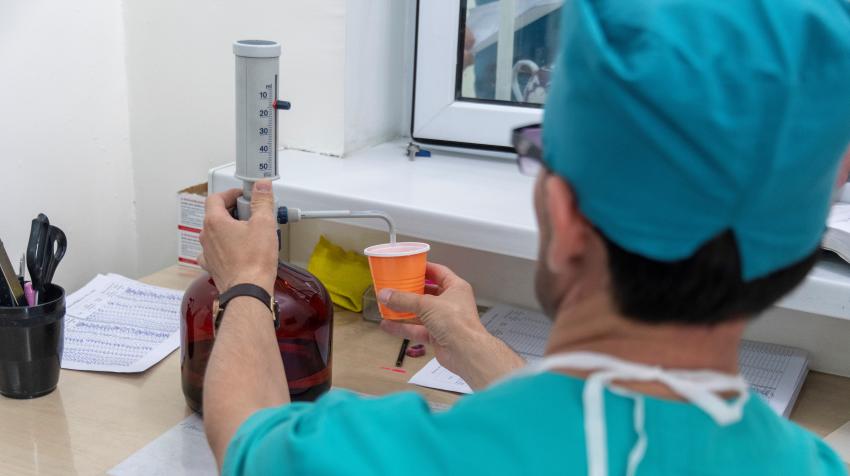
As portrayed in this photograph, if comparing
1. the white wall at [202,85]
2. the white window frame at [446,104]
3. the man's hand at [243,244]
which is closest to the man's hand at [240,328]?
the man's hand at [243,244]

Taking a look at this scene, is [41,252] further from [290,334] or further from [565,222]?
[565,222]

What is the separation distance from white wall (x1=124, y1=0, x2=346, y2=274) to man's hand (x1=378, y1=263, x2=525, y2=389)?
1.74ft

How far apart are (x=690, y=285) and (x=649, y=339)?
54 millimetres

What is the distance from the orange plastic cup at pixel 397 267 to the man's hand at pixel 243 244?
0.12 metres

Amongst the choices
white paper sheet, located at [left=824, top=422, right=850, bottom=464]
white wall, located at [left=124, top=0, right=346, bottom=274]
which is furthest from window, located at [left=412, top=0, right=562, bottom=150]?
white paper sheet, located at [left=824, top=422, right=850, bottom=464]

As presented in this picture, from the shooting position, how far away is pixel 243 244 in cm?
99

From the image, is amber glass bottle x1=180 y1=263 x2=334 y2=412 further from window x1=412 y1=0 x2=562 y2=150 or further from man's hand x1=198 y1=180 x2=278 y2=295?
window x1=412 y1=0 x2=562 y2=150

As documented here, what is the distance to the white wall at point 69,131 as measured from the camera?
1424 millimetres

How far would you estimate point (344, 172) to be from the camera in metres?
1.46

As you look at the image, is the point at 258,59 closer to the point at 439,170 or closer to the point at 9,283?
the point at 9,283

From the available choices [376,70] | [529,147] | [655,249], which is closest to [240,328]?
[529,147]

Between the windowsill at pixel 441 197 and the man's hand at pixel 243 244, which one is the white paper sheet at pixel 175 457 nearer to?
the man's hand at pixel 243 244

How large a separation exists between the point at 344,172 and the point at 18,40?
21.4 inches

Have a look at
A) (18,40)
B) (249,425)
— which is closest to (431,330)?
(249,425)
